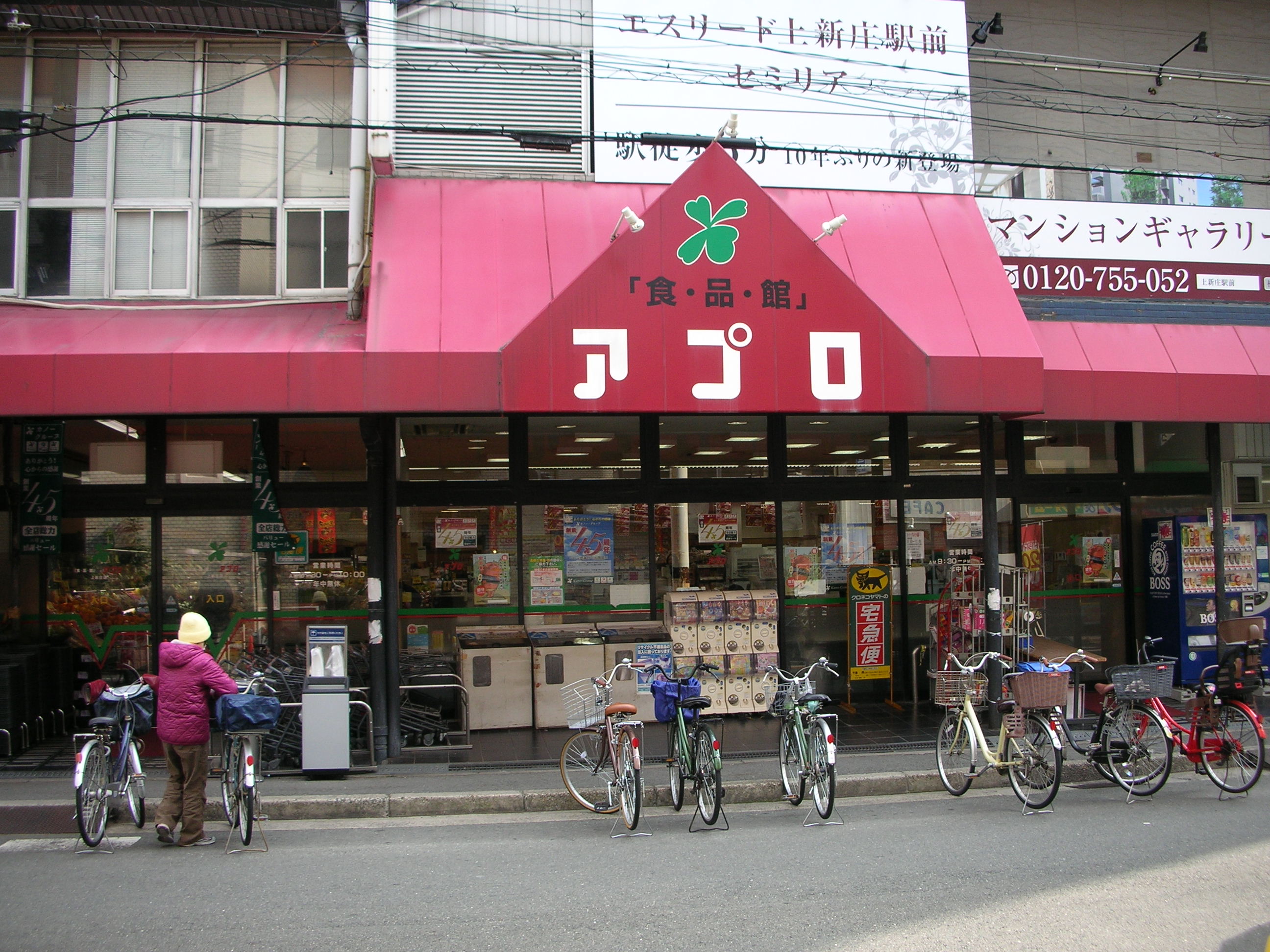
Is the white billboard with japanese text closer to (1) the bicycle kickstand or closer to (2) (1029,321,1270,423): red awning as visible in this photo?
(2) (1029,321,1270,423): red awning

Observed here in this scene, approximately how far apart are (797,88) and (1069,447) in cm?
573

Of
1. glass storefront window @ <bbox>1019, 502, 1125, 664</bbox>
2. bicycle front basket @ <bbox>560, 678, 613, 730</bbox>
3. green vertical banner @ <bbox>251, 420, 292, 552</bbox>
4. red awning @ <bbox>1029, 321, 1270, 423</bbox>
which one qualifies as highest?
red awning @ <bbox>1029, 321, 1270, 423</bbox>

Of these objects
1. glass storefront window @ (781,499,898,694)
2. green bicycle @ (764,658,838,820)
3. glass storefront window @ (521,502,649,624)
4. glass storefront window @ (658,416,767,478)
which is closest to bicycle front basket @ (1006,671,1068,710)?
green bicycle @ (764,658,838,820)

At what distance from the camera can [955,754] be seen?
27.7ft

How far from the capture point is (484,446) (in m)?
11.2

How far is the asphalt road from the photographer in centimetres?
516

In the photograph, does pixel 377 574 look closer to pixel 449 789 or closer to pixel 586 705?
pixel 449 789

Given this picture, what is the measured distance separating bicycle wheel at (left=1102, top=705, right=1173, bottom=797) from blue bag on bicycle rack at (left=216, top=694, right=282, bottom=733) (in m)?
6.98

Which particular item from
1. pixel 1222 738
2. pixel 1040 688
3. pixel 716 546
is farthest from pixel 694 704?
pixel 1222 738

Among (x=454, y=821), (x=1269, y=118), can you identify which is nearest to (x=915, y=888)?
(x=454, y=821)

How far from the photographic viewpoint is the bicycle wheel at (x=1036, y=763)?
7676 millimetres

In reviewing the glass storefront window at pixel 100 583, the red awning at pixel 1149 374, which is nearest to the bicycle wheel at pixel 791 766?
the red awning at pixel 1149 374

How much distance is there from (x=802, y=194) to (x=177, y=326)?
689 centimetres

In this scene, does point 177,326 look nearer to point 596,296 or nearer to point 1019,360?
point 596,296
